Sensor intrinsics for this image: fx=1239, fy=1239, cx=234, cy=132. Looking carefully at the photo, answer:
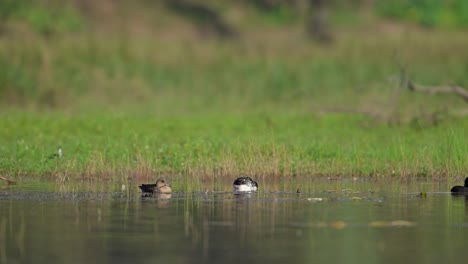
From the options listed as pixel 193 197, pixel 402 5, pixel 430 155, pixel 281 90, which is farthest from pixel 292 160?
pixel 402 5

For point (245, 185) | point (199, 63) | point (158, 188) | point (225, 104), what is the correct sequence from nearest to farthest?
point (158, 188)
point (245, 185)
point (225, 104)
point (199, 63)

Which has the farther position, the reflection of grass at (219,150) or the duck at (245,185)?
the reflection of grass at (219,150)

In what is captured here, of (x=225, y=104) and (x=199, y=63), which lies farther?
(x=199, y=63)

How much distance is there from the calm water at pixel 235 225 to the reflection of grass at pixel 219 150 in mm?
1494

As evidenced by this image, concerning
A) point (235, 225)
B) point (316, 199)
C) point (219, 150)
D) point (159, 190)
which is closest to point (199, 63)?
point (219, 150)

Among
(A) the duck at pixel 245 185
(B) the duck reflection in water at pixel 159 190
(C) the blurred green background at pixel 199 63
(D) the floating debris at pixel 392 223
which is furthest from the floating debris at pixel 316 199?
(C) the blurred green background at pixel 199 63

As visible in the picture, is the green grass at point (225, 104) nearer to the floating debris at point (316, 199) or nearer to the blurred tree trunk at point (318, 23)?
the blurred tree trunk at point (318, 23)

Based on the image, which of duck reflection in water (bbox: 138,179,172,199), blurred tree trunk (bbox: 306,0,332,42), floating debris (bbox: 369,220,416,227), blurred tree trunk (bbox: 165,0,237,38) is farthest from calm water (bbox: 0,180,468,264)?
blurred tree trunk (bbox: 165,0,237,38)

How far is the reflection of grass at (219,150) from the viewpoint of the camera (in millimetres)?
20531

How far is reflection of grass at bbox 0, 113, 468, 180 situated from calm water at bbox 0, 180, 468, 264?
149 cm

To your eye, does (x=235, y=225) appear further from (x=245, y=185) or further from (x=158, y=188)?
(x=245, y=185)

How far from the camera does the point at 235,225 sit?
14.6 m

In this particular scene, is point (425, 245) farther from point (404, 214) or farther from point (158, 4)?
point (158, 4)

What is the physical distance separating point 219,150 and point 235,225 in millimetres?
8104
